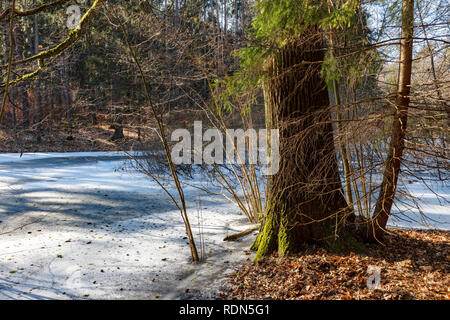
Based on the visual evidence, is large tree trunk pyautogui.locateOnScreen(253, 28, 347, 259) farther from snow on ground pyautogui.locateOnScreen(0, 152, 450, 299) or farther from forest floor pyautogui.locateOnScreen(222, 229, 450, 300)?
snow on ground pyautogui.locateOnScreen(0, 152, 450, 299)

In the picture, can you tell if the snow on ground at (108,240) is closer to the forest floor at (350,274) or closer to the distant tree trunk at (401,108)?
the forest floor at (350,274)

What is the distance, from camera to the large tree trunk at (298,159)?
4.46m

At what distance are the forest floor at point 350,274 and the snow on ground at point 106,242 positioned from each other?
19.5 inches

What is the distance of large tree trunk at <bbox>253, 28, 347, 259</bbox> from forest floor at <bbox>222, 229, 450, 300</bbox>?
0.88 feet

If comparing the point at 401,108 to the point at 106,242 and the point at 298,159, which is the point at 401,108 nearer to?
the point at 298,159

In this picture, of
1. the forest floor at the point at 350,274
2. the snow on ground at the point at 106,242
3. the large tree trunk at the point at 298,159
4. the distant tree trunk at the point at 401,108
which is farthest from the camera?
the large tree trunk at the point at 298,159

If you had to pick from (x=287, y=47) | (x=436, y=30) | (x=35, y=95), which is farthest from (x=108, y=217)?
(x=35, y=95)

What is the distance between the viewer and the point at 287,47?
4566 millimetres

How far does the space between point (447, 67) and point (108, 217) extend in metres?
6.64

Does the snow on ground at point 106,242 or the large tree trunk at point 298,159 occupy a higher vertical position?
the large tree trunk at point 298,159

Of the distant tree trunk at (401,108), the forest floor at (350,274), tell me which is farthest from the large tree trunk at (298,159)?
the distant tree trunk at (401,108)

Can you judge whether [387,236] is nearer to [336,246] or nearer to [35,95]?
[336,246]

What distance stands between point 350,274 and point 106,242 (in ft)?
13.1
